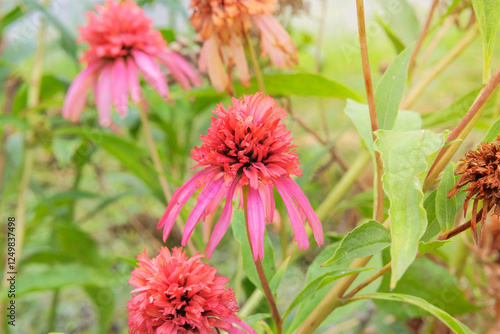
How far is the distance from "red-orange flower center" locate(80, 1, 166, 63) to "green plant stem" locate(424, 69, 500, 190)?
17.1 inches

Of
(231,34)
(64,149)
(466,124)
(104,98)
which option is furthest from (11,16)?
(466,124)

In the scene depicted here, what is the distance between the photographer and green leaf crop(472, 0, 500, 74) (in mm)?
405

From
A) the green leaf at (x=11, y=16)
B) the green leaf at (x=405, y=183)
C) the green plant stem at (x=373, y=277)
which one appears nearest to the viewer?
the green leaf at (x=405, y=183)

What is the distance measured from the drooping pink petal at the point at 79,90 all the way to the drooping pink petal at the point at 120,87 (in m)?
0.03

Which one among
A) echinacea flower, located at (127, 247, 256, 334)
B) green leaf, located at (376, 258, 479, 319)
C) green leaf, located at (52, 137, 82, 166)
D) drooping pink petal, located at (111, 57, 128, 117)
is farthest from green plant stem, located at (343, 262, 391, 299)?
green leaf, located at (52, 137, 82, 166)

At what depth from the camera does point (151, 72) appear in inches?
26.4

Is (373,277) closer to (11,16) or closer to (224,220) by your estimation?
(224,220)

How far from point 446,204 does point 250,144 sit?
161mm

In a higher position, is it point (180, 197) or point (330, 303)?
point (180, 197)

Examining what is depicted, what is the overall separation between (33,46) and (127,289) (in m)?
0.57

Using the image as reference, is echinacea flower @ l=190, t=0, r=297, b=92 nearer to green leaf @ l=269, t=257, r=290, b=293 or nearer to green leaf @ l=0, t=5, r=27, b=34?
green leaf @ l=269, t=257, r=290, b=293

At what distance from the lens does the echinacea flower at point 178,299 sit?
0.34 m

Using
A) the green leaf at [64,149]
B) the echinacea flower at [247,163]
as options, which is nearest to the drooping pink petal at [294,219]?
the echinacea flower at [247,163]

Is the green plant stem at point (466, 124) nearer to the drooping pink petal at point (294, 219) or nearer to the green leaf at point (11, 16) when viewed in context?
the drooping pink petal at point (294, 219)
